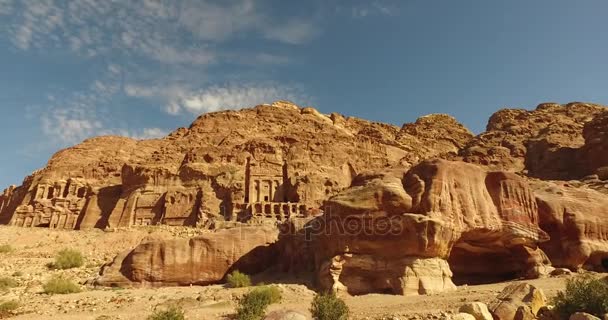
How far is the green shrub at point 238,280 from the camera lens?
2169 cm

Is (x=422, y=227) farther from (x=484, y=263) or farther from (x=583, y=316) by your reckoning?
(x=583, y=316)

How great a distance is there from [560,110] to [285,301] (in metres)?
77.8

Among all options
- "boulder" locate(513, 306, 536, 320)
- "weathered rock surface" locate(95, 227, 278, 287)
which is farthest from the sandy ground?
"boulder" locate(513, 306, 536, 320)

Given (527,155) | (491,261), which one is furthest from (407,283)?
(527,155)

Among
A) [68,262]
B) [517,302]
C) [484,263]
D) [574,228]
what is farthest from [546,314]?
[68,262]

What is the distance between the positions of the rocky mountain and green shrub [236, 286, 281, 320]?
2509 millimetres

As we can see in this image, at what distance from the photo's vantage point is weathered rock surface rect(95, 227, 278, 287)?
23344mm

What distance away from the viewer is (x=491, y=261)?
2316 centimetres

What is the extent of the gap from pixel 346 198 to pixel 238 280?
5.98 meters

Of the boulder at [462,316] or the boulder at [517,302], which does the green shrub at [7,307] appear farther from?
the boulder at [517,302]

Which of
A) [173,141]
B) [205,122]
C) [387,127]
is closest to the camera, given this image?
[173,141]

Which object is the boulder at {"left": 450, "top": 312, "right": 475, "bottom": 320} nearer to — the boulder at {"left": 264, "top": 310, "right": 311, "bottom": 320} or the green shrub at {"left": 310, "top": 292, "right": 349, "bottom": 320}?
the green shrub at {"left": 310, "top": 292, "right": 349, "bottom": 320}

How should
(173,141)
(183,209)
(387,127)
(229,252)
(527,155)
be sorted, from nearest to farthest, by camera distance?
(229,252)
(183,209)
(527,155)
(173,141)
(387,127)

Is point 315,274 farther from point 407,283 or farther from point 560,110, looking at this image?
point 560,110
